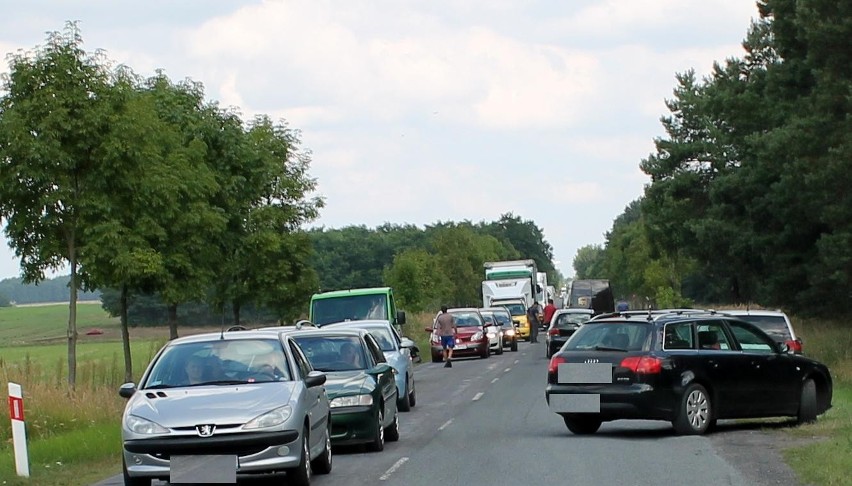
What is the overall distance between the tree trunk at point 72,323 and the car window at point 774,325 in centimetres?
1210

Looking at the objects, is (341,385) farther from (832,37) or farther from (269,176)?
(269,176)

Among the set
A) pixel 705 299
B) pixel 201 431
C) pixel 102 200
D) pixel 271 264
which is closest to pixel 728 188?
pixel 271 264

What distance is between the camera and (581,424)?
58.2 ft

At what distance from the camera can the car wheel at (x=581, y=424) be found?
17.6 m

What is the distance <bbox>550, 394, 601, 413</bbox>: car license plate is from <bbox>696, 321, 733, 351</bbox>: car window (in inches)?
63.3

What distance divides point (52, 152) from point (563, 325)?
19427 millimetres

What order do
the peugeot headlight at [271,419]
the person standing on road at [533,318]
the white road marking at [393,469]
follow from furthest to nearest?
1. the person standing on road at [533,318]
2. the white road marking at [393,469]
3. the peugeot headlight at [271,419]

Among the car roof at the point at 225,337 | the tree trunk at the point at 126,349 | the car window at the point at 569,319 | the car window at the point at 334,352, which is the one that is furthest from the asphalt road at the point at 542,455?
the car window at the point at 569,319

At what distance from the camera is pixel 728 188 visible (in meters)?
51.4

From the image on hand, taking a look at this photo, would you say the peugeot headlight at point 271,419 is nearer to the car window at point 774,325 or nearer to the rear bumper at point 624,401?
the rear bumper at point 624,401

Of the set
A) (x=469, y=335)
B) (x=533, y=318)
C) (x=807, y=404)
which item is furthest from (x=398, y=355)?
(x=533, y=318)

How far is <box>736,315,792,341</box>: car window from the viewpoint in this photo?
75.1 feet

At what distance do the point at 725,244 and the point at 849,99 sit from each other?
1915 centimetres

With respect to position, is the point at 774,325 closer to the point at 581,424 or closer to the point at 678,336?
the point at 678,336
